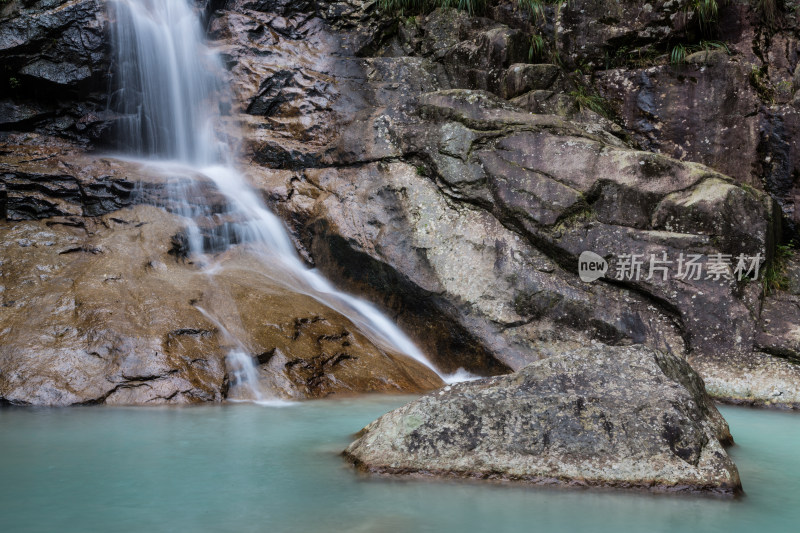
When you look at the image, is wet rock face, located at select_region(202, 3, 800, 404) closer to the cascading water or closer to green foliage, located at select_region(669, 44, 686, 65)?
green foliage, located at select_region(669, 44, 686, 65)

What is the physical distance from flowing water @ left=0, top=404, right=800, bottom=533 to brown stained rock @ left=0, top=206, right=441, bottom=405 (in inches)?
40.0

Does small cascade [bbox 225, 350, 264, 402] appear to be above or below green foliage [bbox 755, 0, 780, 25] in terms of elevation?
below

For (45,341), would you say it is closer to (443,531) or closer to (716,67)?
(443,531)

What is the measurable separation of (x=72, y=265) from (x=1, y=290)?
0.72 meters

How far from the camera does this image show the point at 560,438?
9.92 feet

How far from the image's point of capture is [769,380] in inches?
231

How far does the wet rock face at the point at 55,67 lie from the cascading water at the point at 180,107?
0.87ft

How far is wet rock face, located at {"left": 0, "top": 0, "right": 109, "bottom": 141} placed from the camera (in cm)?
824

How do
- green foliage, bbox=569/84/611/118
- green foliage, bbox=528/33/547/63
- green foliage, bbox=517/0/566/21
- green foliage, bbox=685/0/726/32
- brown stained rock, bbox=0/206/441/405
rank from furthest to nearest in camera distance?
1. green foliage, bbox=517/0/566/21
2. green foliage, bbox=528/33/547/63
3. green foliage, bbox=685/0/726/32
4. green foliage, bbox=569/84/611/118
5. brown stained rock, bbox=0/206/441/405

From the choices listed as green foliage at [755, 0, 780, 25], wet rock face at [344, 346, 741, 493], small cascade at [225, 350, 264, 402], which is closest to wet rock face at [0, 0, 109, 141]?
small cascade at [225, 350, 264, 402]

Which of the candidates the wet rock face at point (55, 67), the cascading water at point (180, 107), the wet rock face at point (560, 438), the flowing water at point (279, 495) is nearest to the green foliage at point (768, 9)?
the flowing water at point (279, 495)

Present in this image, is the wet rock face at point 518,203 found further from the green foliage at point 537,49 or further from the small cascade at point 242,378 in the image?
the small cascade at point 242,378

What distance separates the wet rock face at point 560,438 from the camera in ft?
9.49

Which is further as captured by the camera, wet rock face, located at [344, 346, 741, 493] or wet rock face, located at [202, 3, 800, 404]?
wet rock face, located at [202, 3, 800, 404]
